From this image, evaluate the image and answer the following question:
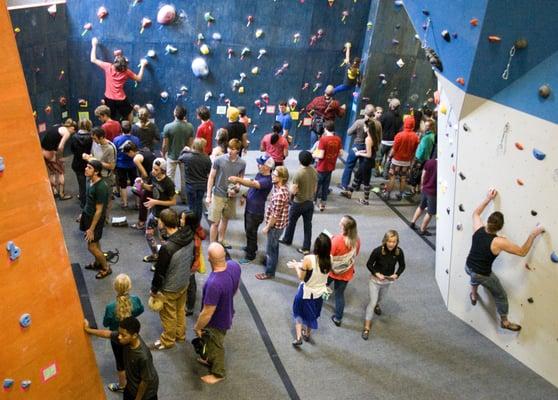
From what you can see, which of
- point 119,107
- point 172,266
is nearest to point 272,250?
point 172,266

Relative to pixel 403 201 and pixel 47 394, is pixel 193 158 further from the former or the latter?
pixel 403 201

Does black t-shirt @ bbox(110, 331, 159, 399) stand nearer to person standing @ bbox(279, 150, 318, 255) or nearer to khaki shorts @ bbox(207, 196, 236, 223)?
khaki shorts @ bbox(207, 196, 236, 223)

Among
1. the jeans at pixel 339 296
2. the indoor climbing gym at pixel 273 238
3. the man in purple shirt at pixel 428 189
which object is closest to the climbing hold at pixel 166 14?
the indoor climbing gym at pixel 273 238

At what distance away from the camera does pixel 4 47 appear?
11.1ft

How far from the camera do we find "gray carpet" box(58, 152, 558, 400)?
5.27 m

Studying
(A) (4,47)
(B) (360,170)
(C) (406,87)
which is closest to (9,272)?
(A) (4,47)

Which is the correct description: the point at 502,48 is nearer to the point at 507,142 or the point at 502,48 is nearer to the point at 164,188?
the point at 507,142

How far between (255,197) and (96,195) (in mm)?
1828

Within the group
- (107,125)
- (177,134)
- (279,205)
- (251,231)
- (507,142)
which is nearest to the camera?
(507,142)

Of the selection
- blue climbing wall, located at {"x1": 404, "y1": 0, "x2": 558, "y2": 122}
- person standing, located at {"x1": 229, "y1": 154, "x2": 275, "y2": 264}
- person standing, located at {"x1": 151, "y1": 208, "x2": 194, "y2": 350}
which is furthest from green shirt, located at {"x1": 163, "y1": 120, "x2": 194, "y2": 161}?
blue climbing wall, located at {"x1": 404, "y1": 0, "x2": 558, "y2": 122}

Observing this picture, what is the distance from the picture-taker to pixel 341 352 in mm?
5785

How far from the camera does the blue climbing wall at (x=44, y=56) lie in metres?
8.00

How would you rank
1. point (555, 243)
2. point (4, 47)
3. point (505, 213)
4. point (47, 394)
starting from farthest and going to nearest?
1. point (505, 213)
2. point (555, 243)
3. point (47, 394)
4. point (4, 47)

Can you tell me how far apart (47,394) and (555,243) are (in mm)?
4480
